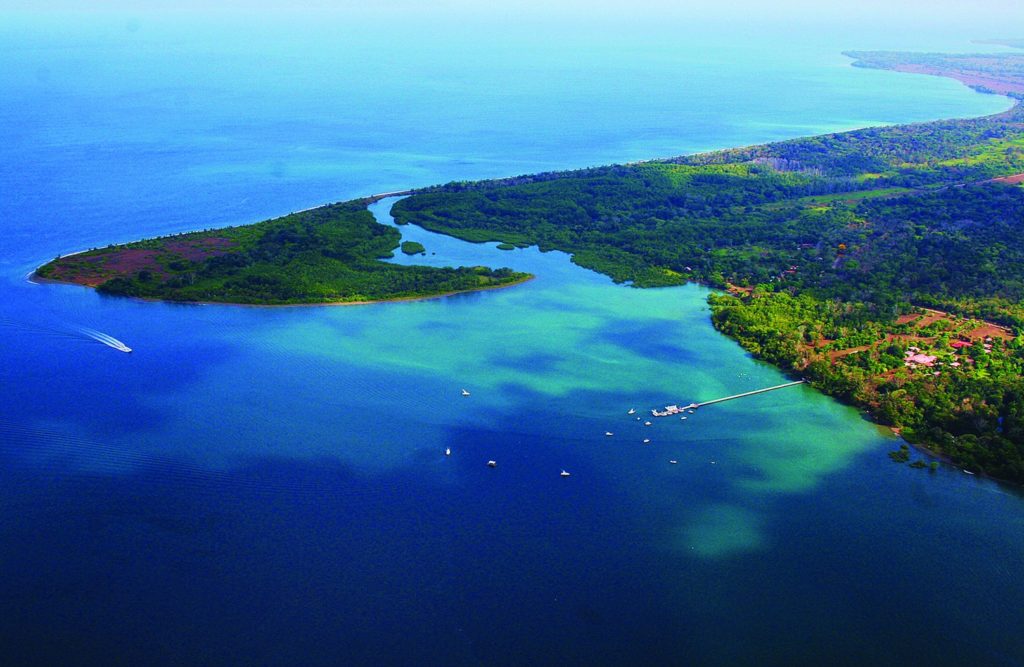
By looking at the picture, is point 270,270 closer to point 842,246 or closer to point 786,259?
point 786,259

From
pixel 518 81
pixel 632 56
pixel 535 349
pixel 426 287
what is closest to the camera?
pixel 535 349

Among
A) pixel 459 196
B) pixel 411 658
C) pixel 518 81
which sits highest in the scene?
pixel 518 81

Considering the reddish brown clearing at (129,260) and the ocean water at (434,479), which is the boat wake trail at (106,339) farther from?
the reddish brown clearing at (129,260)

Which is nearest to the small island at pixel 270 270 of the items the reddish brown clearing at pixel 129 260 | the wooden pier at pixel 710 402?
the reddish brown clearing at pixel 129 260

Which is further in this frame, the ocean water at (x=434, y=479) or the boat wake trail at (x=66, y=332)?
the boat wake trail at (x=66, y=332)

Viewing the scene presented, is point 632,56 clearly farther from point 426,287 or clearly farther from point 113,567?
point 113,567

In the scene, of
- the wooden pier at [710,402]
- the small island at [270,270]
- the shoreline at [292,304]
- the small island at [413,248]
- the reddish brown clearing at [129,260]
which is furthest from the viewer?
the small island at [413,248]

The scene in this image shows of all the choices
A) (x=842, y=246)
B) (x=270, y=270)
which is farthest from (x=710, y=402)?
(x=270, y=270)

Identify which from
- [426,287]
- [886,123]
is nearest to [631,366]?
[426,287]

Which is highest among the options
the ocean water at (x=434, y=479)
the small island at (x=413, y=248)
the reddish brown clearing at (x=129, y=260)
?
the reddish brown clearing at (x=129, y=260)
